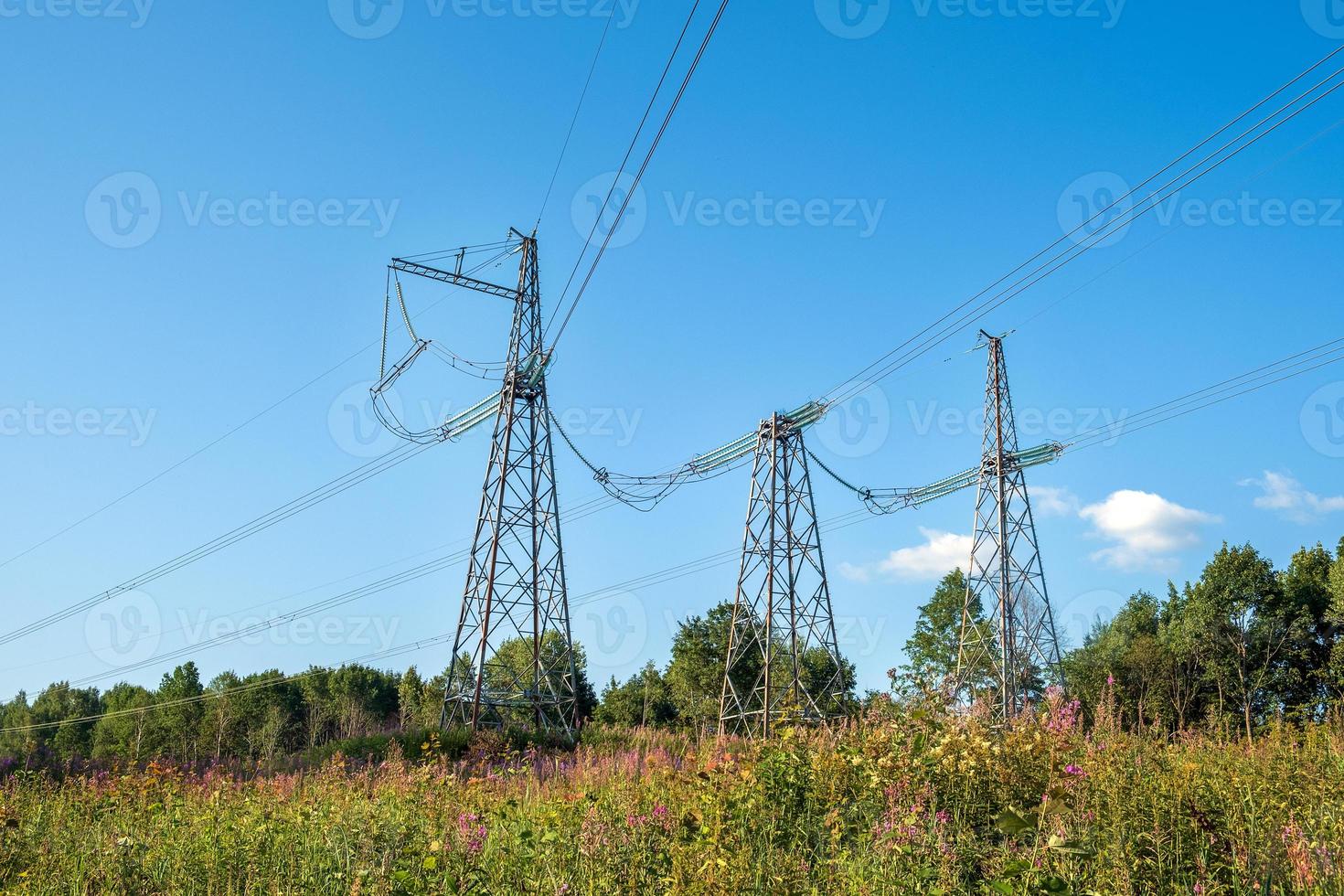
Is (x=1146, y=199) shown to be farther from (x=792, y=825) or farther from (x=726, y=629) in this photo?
(x=726, y=629)

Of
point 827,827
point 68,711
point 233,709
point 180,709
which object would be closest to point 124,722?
point 180,709

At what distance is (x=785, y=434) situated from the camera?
2600cm

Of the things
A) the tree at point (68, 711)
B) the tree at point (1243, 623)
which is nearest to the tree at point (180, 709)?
the tree at point (68, 711)

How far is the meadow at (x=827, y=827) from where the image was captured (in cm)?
461

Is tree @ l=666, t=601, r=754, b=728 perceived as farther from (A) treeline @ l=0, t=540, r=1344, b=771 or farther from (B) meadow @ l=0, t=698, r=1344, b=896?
(B) meadow @ l=0, t=698, r=1344, b=896

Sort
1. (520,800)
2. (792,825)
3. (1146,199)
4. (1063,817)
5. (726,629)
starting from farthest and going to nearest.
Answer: (726,629) → (1146,199) → (520,800) → (792,825) → (1063,817)

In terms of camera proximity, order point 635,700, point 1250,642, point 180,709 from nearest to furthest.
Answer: point 1250,642 → point 635,700 → point 180,709

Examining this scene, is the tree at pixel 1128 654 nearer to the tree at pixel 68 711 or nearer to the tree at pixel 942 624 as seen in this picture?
the tree at pixel 942 624

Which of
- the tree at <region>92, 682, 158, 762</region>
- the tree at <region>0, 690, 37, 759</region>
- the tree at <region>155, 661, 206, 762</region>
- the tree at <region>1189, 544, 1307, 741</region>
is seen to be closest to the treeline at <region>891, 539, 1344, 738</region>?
the tree at <region>1189, 544, 1307, 741</region>

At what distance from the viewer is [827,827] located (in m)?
5.98

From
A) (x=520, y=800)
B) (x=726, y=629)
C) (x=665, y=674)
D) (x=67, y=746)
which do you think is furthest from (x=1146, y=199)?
(x=67, y=746)

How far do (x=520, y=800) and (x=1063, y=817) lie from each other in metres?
5.76

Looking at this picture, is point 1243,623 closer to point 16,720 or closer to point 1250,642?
point 1250,642

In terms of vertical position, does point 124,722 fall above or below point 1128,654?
below
